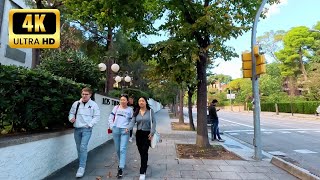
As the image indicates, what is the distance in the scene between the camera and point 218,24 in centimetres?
905

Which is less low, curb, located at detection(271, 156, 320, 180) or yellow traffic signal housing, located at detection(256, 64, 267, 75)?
yellow traffic signal housing, located at detection(256, 64, 267, 75)

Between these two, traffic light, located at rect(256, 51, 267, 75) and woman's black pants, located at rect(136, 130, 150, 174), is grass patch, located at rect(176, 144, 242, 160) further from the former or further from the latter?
woman's black pants, located at rect(136, 130, 150, 174)

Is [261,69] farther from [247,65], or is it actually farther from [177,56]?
[177,56]

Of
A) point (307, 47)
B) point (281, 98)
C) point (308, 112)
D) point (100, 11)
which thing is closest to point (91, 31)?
point (100, 11)

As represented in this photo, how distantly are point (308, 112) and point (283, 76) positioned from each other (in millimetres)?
18635

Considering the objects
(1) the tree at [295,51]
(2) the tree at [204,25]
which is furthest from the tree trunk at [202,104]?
(1) the tree at [295,51]

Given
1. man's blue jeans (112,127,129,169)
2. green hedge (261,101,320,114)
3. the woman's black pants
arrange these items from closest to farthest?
the woman's black pants
man's blue jeans (112,127,129,169)
green hedge (261,101,320,114)

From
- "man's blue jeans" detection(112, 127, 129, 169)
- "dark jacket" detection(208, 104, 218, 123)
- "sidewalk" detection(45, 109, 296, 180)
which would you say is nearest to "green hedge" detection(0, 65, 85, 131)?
"sidewalk" detection(45, 109, 296, 180)

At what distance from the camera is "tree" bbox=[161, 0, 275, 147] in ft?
30.5

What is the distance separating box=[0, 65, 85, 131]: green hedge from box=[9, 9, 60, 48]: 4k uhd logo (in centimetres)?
228

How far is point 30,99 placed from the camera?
5.76 m

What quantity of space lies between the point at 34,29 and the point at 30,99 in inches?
118

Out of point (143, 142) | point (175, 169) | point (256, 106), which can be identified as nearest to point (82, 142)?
point (143, 142)

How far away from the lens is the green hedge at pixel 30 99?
5.25m
